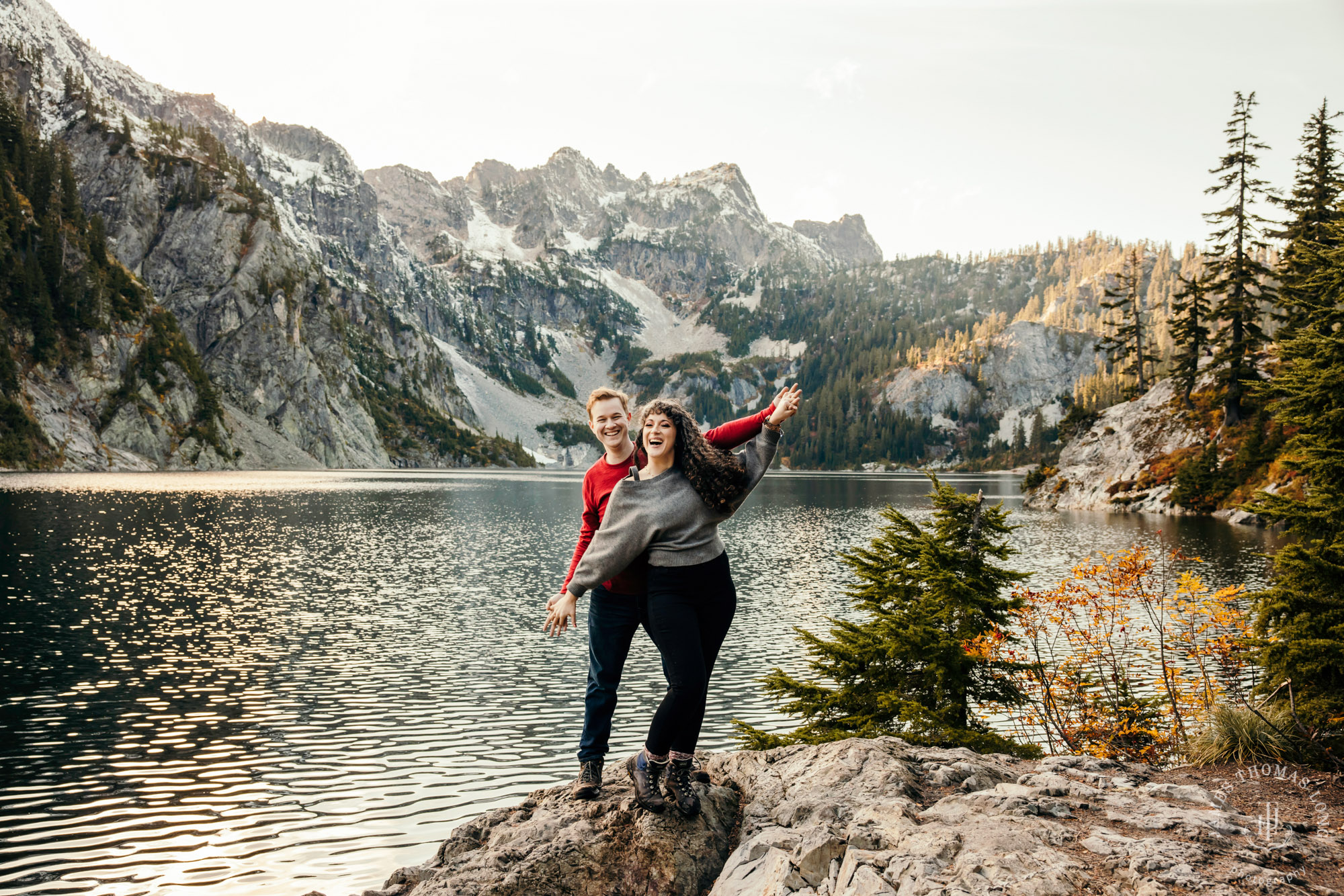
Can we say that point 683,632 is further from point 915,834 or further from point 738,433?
point 915,834

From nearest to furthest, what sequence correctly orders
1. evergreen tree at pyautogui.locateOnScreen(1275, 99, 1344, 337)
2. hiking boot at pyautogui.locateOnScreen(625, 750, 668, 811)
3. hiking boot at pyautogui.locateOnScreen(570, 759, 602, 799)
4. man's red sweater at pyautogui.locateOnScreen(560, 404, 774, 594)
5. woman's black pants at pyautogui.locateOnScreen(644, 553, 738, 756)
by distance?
woman's black pants at pyautogui.locateOnScreen(644, 553, 738, 756)
hiking boot at pyautogui.locateOnScreen(625, 750, 668, 811)
man's red sweater at pyautogui.locateOnScreen(560, 404, 774, 594)
hiking boot at pyautogui.locateOnScreen(570, 759, 602, 799)
evergreen tree at pyautogui.locateOnScreen(1275, 99, 1344, 337)

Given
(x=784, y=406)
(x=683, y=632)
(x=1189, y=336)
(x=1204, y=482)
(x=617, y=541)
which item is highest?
(x=1189, y=336)

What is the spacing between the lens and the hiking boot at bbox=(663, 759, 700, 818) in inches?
250

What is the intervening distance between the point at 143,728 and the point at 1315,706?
20.1 meters

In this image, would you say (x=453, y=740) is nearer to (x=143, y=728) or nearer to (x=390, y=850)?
(x=390, y=850)

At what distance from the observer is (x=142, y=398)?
126 meters

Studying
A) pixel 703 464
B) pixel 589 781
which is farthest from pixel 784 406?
pixel 589 781

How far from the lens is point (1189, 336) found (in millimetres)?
A: 65312

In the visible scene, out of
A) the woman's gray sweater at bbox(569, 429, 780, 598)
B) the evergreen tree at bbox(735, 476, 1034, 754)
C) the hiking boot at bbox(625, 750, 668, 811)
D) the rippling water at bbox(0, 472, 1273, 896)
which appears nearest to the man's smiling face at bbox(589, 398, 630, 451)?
the woman's gray sweater at bbox(569, 429, 780, 598)

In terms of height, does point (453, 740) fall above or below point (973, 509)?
Result: below

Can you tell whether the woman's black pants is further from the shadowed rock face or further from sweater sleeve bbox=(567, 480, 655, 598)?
the shadowed rock face

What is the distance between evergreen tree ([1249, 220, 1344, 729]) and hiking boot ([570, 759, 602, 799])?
8282 millimetres

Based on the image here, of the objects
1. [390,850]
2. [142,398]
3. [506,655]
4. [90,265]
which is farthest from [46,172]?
[390,850]

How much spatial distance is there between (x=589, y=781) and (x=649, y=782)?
0.89 metres
